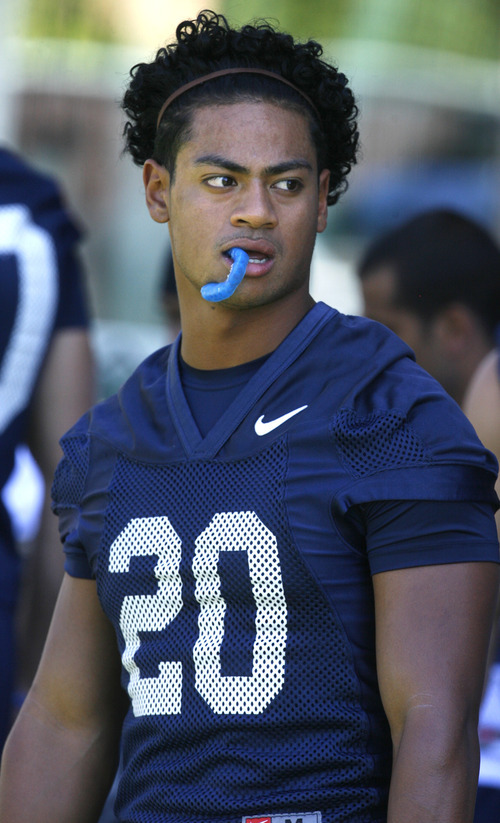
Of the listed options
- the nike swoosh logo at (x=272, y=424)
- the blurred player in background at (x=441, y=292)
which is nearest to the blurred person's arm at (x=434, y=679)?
the nike swoosh logo at (x=272, y=424)

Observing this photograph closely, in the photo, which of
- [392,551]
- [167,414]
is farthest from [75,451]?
[392,551]

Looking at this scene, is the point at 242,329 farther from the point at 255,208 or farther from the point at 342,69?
the point at 342,69

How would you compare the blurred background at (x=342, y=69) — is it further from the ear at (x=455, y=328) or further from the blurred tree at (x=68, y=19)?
the ear at (x=455, y=328)

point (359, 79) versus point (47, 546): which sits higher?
point (359, 79)

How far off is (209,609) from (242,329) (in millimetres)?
477

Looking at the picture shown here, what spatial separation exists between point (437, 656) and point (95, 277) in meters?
4.32

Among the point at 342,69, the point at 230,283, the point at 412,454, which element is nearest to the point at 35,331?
the point at 230,283

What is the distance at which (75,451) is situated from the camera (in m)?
2.24

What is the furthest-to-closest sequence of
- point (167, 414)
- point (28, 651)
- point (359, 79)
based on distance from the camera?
point (359, 79) < point (28, 651) < point (167, 414)

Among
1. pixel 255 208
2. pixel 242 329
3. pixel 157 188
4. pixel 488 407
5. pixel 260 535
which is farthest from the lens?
pixel 488 407

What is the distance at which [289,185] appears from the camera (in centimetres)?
206

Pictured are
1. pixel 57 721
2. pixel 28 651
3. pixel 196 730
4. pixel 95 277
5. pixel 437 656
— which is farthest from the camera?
pixel 95 277

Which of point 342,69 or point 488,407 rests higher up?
point 342,69

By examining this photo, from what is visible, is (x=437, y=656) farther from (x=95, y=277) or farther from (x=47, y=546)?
(x=95, y=277)
